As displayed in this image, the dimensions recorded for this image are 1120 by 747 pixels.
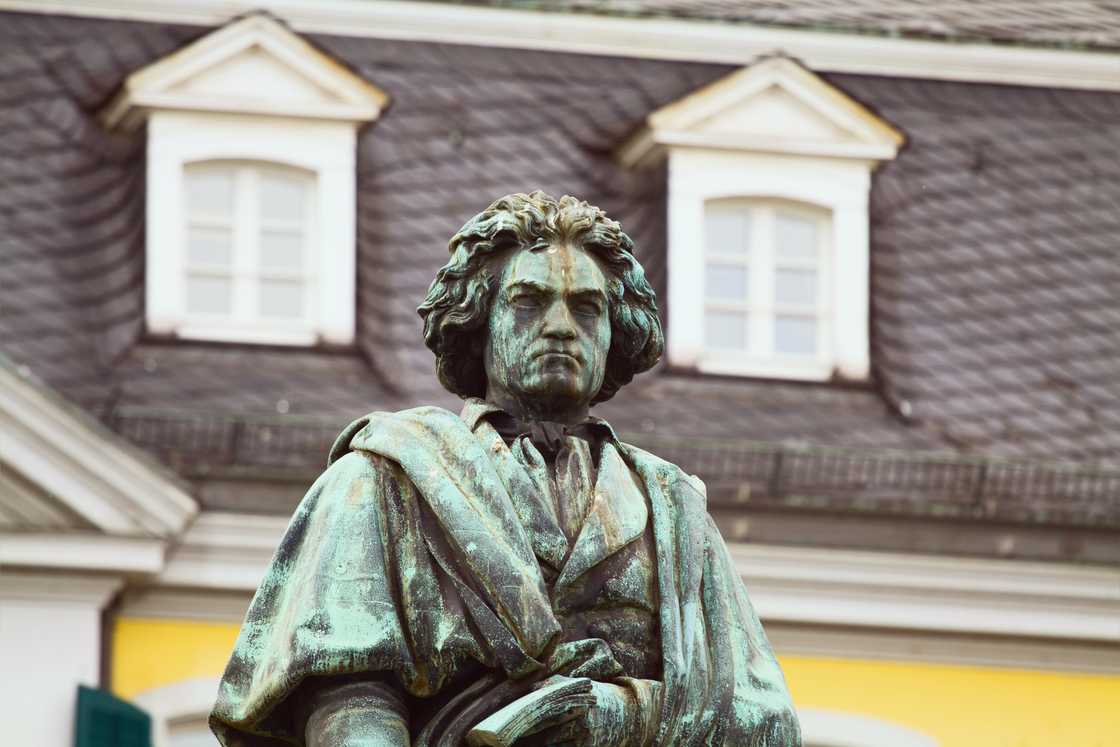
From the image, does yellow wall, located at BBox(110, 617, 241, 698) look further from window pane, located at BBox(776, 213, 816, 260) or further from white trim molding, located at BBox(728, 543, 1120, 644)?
window pane, located at BBox(776, 213, 816, 260)

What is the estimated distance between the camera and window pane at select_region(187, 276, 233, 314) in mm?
34531

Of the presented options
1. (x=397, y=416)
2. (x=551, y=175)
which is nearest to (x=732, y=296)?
(x=551, y=175)

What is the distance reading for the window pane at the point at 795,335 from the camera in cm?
3547

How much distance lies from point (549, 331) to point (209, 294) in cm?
2671

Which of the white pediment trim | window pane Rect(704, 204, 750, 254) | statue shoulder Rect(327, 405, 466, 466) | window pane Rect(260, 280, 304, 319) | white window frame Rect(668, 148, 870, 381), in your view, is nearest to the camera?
statue shoulder Rect(327, 405, 466, 466)

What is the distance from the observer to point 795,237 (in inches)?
1387

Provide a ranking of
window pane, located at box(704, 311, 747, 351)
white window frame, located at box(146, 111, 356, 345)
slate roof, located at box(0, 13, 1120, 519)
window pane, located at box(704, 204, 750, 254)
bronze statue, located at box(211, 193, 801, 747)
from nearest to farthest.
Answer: bronze statue, located at box(211, 193, 801, 747) < slate roof, located at box(0, 13, 1120, 519) < white window frame, located at box(146, 111, 356, 345) < window pane, located at box(704, 204, 750, 254) < window pane, located at box(704, 311, 747, 351)

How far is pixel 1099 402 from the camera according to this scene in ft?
115

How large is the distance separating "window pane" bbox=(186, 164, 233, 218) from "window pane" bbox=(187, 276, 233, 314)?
18.2 inches

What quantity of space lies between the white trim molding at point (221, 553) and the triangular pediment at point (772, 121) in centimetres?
383

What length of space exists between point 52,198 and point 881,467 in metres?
5.52

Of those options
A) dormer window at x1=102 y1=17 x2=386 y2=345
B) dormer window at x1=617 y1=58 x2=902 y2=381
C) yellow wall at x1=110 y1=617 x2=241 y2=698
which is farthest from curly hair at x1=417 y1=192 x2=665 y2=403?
dormer window at x1=617 y1=58 x2=902 y2=381

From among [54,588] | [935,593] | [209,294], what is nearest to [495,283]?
[54,588]

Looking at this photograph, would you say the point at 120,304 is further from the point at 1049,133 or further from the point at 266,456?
the point at 1049,133
